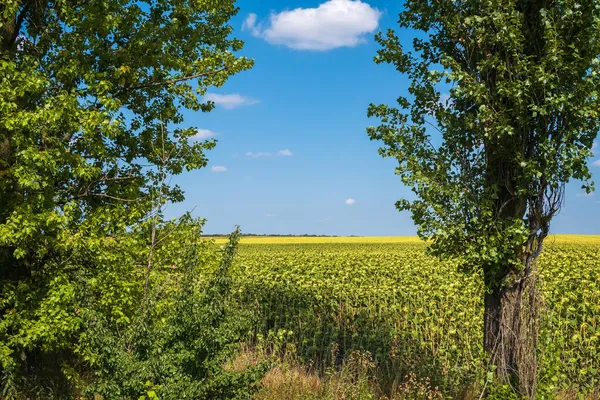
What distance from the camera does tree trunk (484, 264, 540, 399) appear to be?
315 inches

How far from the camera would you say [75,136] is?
950cm

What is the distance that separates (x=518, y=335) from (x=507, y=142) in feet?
9.60

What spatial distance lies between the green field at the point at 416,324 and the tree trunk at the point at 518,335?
A: 18 centimetres

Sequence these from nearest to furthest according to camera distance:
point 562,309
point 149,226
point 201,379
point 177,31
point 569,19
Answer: point 201,379
point 569,19
point 149,226
point 177,31
point 562,309

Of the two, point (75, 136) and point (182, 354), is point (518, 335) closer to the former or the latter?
point (182, 354)

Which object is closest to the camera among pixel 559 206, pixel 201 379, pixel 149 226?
pixel 201 379

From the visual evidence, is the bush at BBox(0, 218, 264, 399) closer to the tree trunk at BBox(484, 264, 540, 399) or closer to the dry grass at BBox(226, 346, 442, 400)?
the dry grass at BBox(226, 346, 442, 400)

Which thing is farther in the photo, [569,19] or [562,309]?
[562,309]

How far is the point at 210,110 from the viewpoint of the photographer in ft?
37.9

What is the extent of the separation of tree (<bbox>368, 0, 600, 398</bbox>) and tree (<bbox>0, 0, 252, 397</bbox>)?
170 inches

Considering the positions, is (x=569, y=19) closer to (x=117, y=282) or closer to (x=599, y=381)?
(x=599, y=381)

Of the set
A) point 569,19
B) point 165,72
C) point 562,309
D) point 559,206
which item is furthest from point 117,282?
point 562,309

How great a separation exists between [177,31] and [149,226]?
12.9 ft

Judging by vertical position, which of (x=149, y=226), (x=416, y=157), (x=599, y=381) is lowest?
(x=599, y=381)
